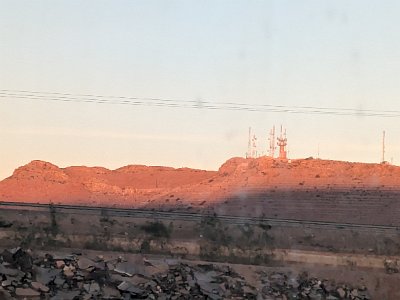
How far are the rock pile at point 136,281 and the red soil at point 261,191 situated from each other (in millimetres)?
29819

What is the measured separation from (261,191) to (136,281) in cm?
4214

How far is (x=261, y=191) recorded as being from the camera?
6756 centimetres

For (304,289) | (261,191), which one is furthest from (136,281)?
(261,191)

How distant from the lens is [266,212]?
61.1 metres

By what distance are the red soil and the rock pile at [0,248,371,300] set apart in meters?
29.8

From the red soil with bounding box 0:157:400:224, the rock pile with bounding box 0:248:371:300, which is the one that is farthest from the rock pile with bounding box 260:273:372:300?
the red soil with bounding box 0:157:400:224

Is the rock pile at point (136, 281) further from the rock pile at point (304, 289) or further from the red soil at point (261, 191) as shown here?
the red soil at point (261, 191)

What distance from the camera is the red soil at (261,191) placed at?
6153 centimetres

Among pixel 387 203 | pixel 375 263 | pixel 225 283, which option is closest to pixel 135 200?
pixel 387 203

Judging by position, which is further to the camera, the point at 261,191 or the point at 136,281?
the point at 261,191

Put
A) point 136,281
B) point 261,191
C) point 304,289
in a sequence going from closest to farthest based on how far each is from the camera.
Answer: point 136,281, point 304,289, point 261,191

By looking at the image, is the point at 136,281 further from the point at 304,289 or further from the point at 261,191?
the point at 261,191

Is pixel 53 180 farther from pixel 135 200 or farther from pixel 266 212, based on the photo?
pixel 266 212

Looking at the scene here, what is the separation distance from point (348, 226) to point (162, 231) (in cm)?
1054
